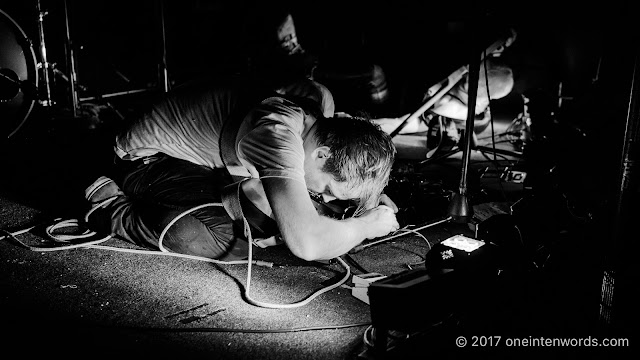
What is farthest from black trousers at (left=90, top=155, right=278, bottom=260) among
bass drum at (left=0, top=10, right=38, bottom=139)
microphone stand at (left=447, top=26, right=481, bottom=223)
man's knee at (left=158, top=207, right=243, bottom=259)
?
bass drum at (left=0, top=10, right=38, bottom=139)

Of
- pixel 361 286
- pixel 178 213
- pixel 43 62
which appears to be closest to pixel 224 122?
pixel 178 213

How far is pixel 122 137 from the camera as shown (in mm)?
1978

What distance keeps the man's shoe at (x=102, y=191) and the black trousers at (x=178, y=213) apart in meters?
0.03

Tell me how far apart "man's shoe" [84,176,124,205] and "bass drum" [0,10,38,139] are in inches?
97.8

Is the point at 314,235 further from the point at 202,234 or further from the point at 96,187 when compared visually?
the point at 96,187

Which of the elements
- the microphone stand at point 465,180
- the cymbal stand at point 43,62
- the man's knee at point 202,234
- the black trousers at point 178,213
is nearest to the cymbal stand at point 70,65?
the cymbal stand at point 43,62

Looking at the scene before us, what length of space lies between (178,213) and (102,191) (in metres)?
0.45

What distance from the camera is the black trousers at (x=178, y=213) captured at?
1.86 metres

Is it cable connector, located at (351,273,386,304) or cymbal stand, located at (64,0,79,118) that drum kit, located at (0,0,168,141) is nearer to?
cymbal stand, located at (64,0,79,118)

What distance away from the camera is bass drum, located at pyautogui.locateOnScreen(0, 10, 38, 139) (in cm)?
406

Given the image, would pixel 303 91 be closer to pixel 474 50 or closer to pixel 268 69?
pixel 474 50

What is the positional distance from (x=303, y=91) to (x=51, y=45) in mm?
4848

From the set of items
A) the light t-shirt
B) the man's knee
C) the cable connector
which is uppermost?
the light t-shirt

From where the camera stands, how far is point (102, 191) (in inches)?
82.6
